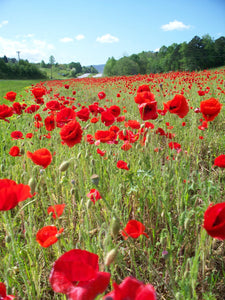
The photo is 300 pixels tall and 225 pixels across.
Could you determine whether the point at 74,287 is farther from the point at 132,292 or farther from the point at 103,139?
the point at 103,139

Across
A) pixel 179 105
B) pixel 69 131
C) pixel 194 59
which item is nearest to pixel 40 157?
pixel 69 131

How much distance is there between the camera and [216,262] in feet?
4.18

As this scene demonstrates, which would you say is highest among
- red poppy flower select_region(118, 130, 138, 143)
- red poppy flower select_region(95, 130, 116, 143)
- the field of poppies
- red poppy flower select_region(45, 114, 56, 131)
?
red poppy flower select_region(45, 114, 56, 131)

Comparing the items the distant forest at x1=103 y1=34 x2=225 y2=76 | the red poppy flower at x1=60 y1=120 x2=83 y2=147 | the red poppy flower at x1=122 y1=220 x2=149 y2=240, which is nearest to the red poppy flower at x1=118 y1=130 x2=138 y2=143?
the red poppy flower at x1=60 y1=120 x2=83 y2=147

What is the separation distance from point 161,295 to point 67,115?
1275mm

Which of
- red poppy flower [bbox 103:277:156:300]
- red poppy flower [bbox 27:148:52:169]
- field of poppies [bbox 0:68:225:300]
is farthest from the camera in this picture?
red poppy flower [bbox 27:148:52:169]

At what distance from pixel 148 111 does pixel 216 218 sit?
3.11ft

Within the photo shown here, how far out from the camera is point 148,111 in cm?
151

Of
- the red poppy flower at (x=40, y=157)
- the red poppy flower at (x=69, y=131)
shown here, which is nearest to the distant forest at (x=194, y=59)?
the red poppy flower at (x=69, y=131)

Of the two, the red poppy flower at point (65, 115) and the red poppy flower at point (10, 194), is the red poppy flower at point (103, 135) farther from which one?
the red poppy flower at point (10, 194)

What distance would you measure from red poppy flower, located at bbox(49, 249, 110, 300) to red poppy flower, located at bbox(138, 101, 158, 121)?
3.48 ft

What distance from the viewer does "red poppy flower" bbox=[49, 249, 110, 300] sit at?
0.48 meters

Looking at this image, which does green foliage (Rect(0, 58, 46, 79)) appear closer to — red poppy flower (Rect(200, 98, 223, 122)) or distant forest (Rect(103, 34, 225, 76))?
distant forest (Rect(103, 34, 225, 76))

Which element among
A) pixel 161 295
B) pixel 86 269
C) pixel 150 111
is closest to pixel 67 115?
pixel 150 111
